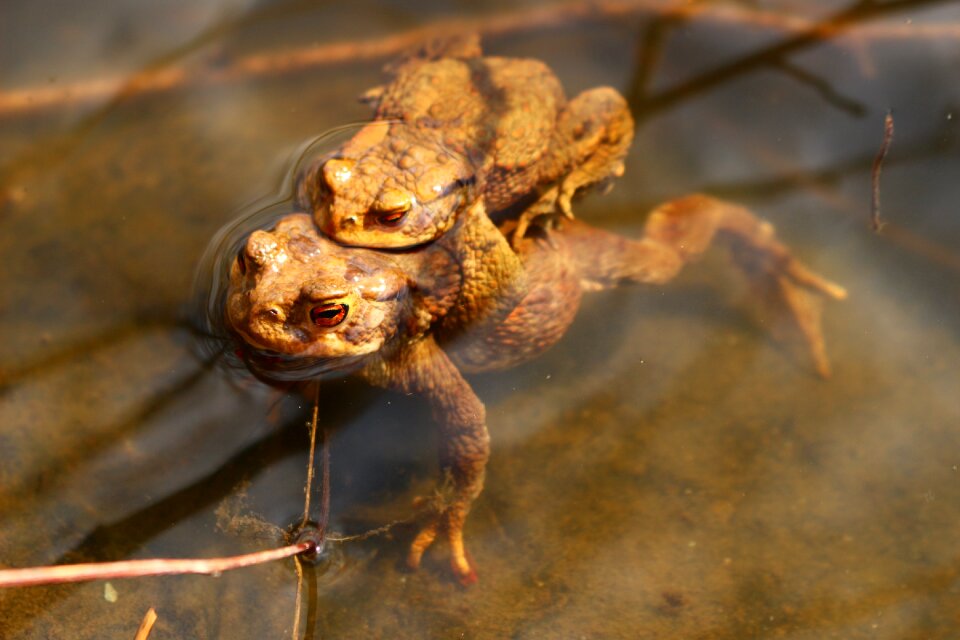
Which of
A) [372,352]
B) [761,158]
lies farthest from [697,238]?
[372,352]

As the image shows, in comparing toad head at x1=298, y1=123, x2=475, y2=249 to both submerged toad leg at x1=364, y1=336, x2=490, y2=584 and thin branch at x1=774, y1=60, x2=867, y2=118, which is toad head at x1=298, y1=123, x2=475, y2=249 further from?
thin branch at x1=774, y1=60, x2=867, y2=118

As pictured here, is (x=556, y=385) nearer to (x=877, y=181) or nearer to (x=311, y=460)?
(x=311, y=460)

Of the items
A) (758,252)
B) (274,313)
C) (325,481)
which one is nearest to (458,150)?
(274,313)

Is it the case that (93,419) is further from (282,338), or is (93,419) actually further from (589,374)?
(589,374)

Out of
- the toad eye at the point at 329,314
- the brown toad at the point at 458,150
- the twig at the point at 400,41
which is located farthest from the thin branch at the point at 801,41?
the toad eye at the point at 329,314

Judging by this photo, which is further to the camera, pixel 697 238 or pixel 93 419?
pixel 697 238

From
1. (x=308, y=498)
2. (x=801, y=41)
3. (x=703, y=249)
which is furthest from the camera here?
(x=801, y=41)
